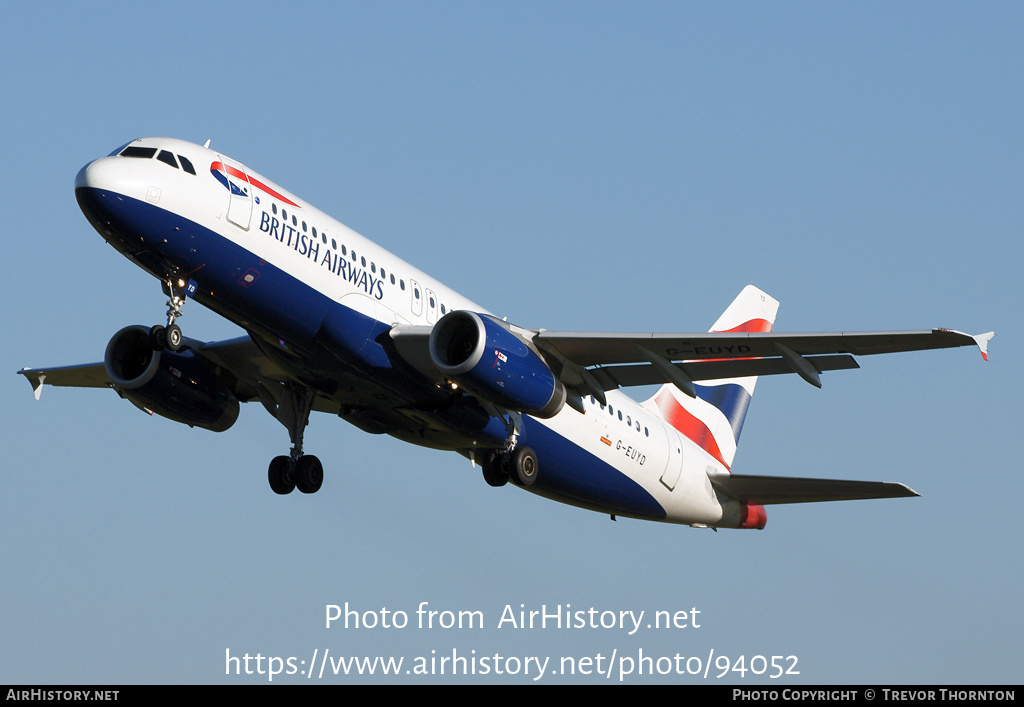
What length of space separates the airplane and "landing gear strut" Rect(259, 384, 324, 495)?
0.14 ft

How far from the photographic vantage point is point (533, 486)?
33844 mm

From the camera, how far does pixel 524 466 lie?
31.7 m

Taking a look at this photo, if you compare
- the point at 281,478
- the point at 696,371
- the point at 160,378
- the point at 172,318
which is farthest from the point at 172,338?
the point at 696,371

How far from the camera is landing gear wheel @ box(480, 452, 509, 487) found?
3180 cm

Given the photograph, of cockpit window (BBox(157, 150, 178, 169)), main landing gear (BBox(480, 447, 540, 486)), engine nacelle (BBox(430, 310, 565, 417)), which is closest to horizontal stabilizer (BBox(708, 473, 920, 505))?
main landing gear (BBox(480, 447, 540, 486))

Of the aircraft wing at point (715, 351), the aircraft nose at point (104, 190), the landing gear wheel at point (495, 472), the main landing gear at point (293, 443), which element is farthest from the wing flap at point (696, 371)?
the aircraft nose at point (104, 190)

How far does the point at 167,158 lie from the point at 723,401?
19637mm

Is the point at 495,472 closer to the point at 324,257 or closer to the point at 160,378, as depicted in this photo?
the point at 324,257

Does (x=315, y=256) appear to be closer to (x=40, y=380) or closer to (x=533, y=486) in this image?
(x=533, y=486)

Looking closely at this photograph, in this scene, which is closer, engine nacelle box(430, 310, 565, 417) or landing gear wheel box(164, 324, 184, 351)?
landing gear wheel box(164, 324, 184, 351)

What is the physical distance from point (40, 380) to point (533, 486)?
13.7 meters

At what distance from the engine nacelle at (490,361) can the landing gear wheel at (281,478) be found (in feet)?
19.7

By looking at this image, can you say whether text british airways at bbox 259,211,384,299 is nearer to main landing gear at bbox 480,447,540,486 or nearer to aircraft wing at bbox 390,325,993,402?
aircraft wing at bbox 390,325,993,402

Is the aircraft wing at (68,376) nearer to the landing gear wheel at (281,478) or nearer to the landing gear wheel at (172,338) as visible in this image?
the landing gear wheel at (281,478)
